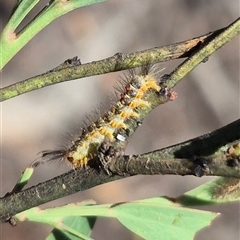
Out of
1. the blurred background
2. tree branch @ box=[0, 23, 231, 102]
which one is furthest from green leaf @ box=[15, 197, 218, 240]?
the blurred background

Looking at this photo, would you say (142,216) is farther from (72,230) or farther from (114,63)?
(114,63)

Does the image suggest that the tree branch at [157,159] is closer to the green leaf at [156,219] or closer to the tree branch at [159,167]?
the tree branch at [159,167]

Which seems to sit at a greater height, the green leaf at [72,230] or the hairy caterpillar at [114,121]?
the hairy caterpillar at [114,121]

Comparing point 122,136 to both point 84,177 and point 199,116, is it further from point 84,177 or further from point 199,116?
point 199,116

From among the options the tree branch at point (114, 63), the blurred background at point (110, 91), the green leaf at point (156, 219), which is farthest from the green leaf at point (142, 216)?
the blurred background at point (110, 91)

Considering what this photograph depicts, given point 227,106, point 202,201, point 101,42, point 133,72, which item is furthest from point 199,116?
point 202,201

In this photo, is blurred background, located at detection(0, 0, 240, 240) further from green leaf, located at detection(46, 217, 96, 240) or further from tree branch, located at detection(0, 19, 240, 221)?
tree branch, located at detection(0, 19, 240, 221)

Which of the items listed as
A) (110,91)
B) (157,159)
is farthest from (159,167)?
(110,91)
